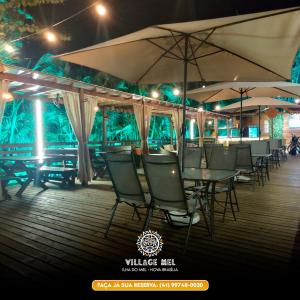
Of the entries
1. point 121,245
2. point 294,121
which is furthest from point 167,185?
point 294,121

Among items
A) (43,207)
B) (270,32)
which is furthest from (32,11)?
(270,32)

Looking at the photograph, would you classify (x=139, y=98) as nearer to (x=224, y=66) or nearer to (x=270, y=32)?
(x=224, y=66)

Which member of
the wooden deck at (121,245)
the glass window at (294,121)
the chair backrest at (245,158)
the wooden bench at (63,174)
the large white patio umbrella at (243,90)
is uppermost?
the large white patio umbrella at (243,90)

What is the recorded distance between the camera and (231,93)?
743 centimetres

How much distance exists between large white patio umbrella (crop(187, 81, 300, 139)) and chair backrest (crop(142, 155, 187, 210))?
12.1 feet

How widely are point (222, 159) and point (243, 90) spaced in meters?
3.38

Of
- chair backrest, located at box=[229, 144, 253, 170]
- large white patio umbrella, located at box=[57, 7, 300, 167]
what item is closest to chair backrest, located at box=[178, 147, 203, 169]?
large white patio umbrella, located at box=[57, 7, 300, 167]

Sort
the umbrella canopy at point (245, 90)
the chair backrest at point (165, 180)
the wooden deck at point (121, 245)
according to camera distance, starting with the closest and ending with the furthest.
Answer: the wooden deck at point (121, 245) → the chair backrest at point (165, 180) → the umbrella canopy at point (245, 90)

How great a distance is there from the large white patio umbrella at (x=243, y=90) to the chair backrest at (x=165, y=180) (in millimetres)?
3689

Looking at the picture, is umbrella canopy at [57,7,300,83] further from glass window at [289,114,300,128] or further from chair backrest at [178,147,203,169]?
glass window at [289,114,300,128]

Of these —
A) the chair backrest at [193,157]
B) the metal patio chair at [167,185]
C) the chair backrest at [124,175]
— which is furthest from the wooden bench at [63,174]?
the metal patio chair at [167,185]

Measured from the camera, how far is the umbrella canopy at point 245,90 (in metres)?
5.86

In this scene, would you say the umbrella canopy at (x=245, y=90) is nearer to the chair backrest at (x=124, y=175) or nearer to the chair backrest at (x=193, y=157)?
the chair backrest at (x=193, y=157)

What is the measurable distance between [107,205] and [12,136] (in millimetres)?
11661
